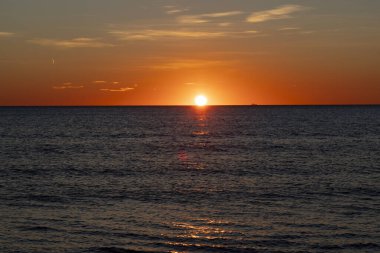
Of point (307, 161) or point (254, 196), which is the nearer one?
point (254, 196)

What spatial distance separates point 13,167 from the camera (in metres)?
56.2

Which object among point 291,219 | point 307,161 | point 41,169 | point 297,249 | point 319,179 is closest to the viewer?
point 297,249

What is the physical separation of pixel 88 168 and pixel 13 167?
803 cm

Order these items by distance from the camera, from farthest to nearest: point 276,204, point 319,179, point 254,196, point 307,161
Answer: point 307,161, point 319,179, point 254,196, point 276,204

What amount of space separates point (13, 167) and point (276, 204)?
1250 inches

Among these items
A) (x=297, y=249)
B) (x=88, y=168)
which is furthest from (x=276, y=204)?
(x=88, y=168)

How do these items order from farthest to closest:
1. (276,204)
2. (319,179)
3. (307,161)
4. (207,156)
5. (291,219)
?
1. (207,156)
2. (307,161)
3. (319,179)
4. (276,204)
5. (291,219)

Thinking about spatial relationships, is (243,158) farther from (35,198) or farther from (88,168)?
(35,198)

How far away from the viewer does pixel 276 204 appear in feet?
121

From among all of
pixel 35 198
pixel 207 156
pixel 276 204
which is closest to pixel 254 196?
pixel 276 204

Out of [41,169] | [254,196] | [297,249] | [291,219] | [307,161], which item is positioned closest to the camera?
[297,249]

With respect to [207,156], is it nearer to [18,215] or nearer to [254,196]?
[254,196]

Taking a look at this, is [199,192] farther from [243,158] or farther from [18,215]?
[243,158]

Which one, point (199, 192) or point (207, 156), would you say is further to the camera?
point (207, 156)
